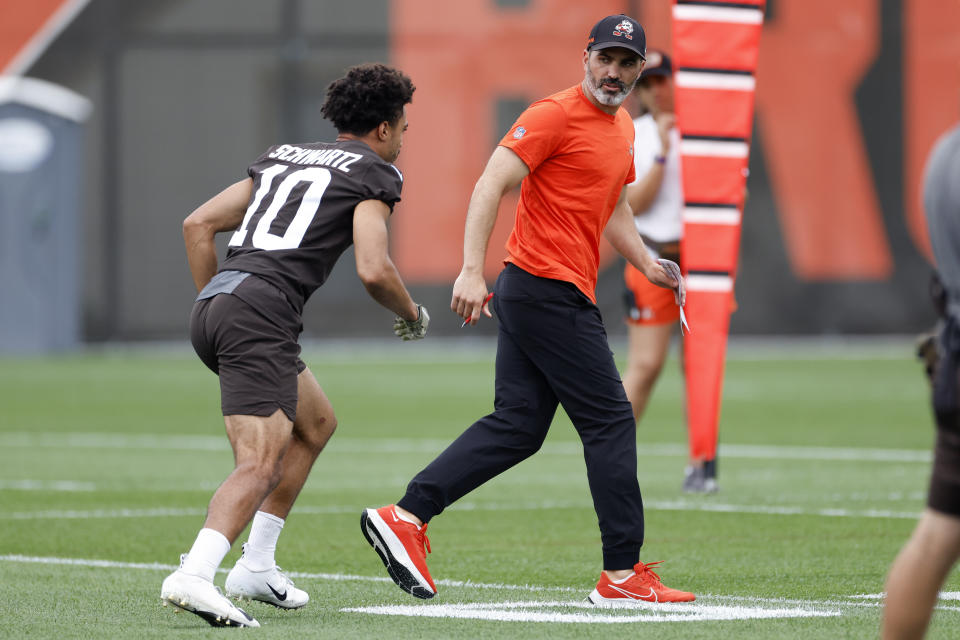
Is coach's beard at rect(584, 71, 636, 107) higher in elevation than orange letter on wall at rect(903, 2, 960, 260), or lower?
higher

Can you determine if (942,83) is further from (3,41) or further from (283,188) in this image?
(283,188)

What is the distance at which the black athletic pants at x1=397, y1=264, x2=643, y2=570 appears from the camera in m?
6.52

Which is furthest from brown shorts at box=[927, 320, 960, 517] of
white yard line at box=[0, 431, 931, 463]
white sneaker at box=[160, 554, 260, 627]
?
white yard line at box=[0, 431, 931, 463]

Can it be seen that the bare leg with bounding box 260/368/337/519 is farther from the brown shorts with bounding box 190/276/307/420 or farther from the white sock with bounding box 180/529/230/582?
the white sock with bounding box 180/529/230/582

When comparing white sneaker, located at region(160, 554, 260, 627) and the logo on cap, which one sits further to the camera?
the logo on cap

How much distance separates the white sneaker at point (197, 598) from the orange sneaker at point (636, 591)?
54.9 inches

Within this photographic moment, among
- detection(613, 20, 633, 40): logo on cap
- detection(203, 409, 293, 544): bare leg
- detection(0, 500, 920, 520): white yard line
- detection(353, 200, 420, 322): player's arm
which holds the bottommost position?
detection(0, 500, 920, 520): white yard line

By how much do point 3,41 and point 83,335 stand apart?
15.9 feet

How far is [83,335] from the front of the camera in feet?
91.4

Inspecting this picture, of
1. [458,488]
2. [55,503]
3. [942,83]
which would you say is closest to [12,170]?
[942,83]

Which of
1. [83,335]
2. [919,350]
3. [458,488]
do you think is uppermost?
[919,350]

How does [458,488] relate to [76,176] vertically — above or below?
above

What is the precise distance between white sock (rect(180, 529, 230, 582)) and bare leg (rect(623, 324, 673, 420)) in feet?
15.6

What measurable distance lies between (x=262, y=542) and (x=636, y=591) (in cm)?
137
